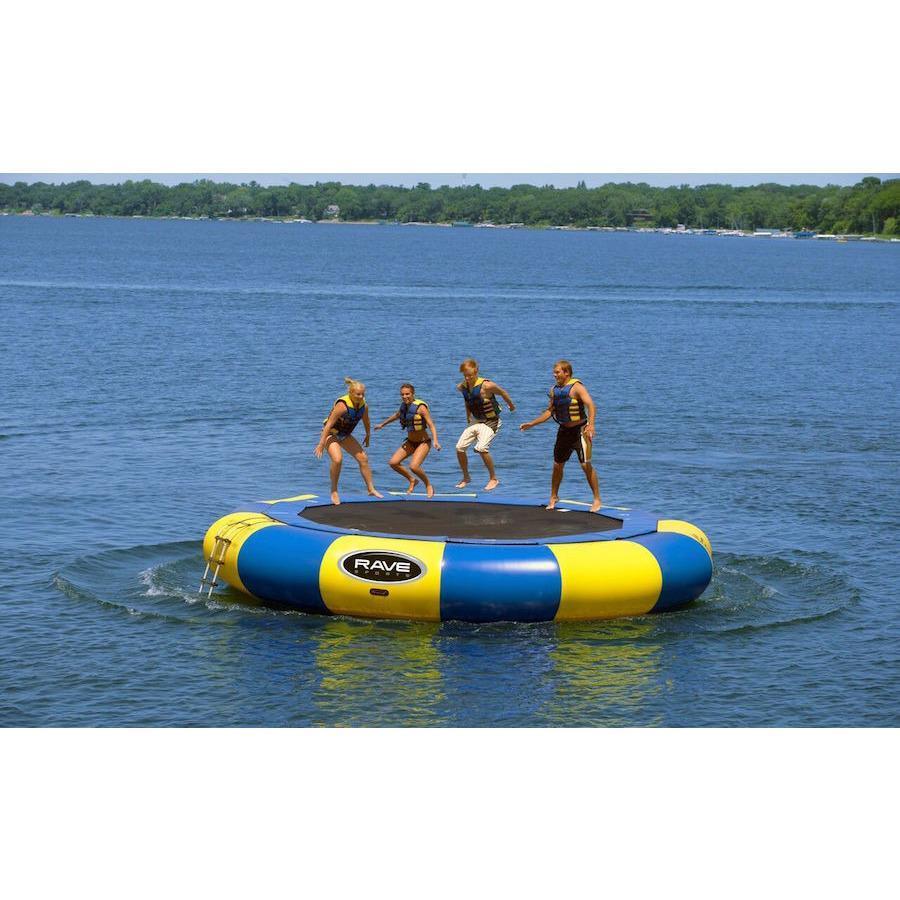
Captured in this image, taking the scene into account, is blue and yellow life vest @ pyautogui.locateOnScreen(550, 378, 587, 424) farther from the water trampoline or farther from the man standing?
the water trampoline

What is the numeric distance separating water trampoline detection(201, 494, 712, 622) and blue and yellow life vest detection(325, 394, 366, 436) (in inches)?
49.3

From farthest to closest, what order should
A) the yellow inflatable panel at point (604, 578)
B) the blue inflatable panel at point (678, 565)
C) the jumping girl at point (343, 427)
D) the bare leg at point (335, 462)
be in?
the bare leg at point (335, 462) → the jumping girl at point (343, 427) → the blue inflatable panel at point (678, 565) → the yellow inflatable panel at point (604, 578)

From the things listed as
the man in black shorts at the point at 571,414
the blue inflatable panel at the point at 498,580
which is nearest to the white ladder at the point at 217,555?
the blue inflatable panel at the point at 498,580

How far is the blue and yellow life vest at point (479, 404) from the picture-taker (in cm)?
2142

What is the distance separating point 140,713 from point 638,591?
686cm

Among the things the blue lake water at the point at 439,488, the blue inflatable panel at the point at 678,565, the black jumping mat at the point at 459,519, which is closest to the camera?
the blue lake water at the point at 439,488

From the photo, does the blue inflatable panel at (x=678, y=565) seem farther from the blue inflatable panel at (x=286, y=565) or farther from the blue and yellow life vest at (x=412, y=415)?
the blue inflatable panel at (x=286, y=565)

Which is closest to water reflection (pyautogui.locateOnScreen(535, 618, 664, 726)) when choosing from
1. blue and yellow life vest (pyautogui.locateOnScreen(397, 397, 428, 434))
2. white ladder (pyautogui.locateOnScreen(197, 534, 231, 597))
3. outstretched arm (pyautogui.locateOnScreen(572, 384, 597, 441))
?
outstretched arm (pyautogui.locateOnScreen(572, 384, 597, 441))

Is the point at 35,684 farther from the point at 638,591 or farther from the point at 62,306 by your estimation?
the point at 62,306

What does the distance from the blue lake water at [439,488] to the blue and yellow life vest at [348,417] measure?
9.53ft

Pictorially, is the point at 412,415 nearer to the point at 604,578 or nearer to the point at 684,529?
the point at 604,578

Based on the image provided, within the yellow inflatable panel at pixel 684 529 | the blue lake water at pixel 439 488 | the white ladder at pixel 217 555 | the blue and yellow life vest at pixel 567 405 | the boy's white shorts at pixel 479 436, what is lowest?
the blue lake water at pixel 439 488

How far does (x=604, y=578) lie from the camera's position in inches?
757

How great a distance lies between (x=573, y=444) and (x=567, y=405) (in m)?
0.63
